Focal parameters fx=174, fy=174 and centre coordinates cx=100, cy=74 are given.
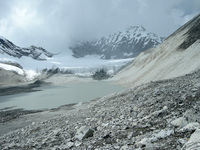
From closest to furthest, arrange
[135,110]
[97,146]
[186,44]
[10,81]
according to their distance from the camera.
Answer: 1. [97,146]
2. [135,110]
3. [186,44]
4. [10,81]

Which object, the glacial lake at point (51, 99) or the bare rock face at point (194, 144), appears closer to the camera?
the bare rock face at point (194, 144)

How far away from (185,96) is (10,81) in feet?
426

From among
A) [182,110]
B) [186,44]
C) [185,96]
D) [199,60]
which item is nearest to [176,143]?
[182,110]

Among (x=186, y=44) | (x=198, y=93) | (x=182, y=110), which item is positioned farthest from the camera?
(x=186, y=44)

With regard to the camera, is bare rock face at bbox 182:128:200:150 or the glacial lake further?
the glacial lake

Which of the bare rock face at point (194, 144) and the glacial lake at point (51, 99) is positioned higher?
the bare rock face at point (194, 144)

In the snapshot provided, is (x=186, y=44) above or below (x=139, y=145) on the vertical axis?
above

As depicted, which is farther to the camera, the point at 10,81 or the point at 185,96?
the point at 10,81

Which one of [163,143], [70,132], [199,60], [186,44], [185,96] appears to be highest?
[186,44]

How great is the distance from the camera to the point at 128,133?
659cm

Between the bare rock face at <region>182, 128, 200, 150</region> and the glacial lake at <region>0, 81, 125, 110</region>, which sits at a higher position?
the bare rock face at <region>182, 128, 200, 150</region>

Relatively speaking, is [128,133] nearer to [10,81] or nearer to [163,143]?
[163,143]

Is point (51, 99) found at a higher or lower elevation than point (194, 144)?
lower

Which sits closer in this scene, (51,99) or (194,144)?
(194,144)
